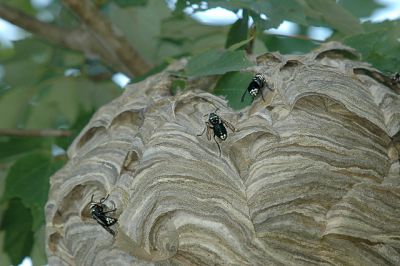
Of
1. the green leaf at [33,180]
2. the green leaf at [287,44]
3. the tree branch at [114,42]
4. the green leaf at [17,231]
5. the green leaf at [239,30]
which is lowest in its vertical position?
the green leaf at [17,231]

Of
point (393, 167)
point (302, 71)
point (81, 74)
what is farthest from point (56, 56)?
point (393, 167)

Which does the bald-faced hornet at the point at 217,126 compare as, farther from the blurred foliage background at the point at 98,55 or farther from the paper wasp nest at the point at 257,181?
the blurred foliage background at the point at 98,55

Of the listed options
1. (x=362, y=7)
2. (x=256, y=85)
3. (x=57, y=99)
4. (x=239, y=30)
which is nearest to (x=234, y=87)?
(x=256, y=85)

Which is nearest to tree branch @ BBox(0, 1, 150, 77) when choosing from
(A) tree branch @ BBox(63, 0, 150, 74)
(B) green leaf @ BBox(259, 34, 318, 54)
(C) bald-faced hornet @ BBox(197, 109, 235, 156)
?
(A) tree branch @ BBox(63, 0, 150, 74)

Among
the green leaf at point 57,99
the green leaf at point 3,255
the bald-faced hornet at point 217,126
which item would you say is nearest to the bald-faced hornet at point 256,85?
the bald-faced hornet at point 217,126

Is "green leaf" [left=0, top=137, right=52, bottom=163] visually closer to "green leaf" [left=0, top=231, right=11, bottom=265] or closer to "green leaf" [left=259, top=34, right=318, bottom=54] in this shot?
"green leaf" [left=0, top=231, right=11, bottom=265]

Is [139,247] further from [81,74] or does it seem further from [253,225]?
[81,74]
